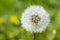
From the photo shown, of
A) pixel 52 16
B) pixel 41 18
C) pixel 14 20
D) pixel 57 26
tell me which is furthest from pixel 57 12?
pixel 41 18

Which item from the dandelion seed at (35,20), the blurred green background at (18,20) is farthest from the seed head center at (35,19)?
the blurred green background at (18,20)

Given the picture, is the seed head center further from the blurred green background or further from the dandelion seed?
the blurred green background

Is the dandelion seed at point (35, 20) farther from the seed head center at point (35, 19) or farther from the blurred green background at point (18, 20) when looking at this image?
the blurred green background at point (18, 20)

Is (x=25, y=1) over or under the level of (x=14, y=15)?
over

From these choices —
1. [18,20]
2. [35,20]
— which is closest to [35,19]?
[35,20]

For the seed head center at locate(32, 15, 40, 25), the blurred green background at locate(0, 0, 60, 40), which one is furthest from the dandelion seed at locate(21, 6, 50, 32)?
the blurred green background at locate(0, 0, 60, 40)

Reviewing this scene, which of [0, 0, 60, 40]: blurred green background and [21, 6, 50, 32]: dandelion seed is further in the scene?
[0, 0, 60, 40]: blurred green background

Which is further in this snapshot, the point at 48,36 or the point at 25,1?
the point at 25,1

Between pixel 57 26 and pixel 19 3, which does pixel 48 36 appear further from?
pixel 19 3
